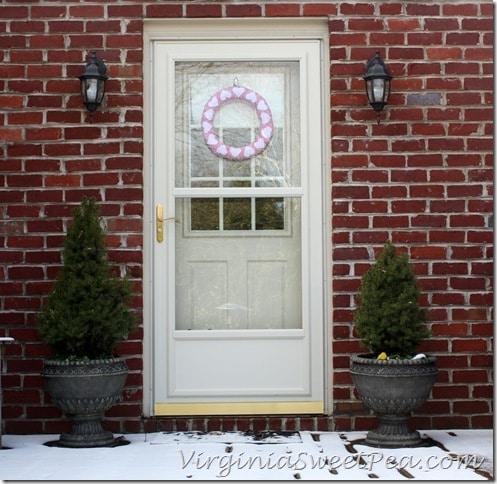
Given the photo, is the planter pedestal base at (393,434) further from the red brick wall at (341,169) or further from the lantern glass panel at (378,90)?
the lantern glass panel at (378,90)

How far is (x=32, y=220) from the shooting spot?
5340mm

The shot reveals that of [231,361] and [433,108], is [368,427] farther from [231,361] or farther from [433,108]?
[433,108]

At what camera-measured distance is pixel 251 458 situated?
460cm

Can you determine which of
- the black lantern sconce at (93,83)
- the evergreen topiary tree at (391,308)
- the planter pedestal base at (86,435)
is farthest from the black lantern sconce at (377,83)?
the planter pedestal base at (86,435)

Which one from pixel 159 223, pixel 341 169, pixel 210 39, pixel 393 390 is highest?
pixel 210 39

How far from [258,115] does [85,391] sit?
6.05 feet

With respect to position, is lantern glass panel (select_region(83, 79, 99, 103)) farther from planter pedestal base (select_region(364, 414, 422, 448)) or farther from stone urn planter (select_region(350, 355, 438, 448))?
planter pedestal base (select_region(364, 414, 422, 448))

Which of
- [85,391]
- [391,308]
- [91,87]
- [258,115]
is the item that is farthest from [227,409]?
[91,87]

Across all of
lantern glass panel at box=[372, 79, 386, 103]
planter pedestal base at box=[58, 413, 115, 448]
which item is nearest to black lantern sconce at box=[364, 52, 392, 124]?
lantern glass panel at box=[372, 79, 386, 103]

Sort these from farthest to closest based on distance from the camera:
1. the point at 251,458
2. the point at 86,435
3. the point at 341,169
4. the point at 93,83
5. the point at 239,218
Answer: the point at 239,218, the point at 341,169, the point at 93,83, the point at 86,435, the point at 251,458

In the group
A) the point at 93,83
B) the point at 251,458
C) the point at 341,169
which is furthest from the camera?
the point at 341,169

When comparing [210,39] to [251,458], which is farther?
[210,39]

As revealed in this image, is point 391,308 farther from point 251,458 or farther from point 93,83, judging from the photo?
point 93,83

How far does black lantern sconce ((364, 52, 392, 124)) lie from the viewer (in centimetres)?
525
